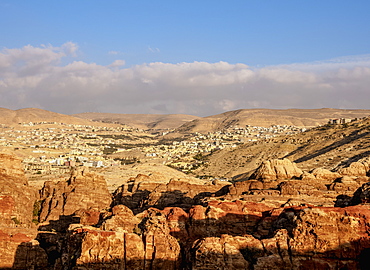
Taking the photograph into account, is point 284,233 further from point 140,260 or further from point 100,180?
point 100,180

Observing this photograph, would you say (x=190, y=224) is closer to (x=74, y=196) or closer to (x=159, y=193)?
(x=159, y=193)

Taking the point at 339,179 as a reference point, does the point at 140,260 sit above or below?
below

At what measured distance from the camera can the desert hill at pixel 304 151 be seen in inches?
4692

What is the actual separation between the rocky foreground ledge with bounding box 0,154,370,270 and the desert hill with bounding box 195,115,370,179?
50.4 metres

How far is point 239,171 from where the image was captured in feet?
491

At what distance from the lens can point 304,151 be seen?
5955 inches

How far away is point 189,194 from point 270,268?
40164 mm

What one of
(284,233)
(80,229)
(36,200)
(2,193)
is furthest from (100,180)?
(284,233)

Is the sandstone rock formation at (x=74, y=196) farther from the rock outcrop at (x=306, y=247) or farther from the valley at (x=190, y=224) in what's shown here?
the rock outcrop at (x=306, y=247)

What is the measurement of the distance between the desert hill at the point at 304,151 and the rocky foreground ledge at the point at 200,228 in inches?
1983

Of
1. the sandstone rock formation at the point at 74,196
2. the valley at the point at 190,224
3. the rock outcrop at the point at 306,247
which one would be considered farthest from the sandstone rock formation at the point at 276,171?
the rock outcrop at the point at 306,247

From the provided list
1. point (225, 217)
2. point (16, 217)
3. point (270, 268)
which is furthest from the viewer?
point (16, 217)

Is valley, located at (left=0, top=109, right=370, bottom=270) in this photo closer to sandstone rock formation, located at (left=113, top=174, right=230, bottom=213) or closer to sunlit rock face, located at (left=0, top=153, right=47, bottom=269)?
sunlit rock face, located at (left=0, top=153, right=47, bottom=269)

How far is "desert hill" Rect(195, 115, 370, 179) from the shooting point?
119 m
